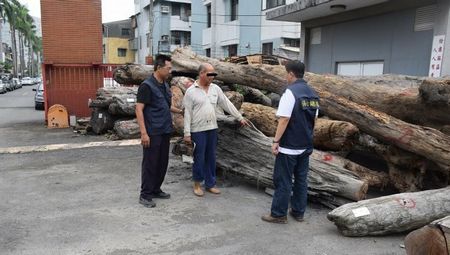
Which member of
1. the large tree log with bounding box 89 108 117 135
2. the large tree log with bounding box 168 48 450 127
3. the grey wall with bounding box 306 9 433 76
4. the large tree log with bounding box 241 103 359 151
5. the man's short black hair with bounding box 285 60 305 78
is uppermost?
the grey wall with bounding box 306 9 433 76

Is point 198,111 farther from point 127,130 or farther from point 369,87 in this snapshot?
point 127,130

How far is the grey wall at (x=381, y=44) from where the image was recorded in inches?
370

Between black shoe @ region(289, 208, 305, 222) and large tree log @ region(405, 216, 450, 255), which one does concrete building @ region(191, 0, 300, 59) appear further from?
large tree log @ region(405, 216, 450, 255)

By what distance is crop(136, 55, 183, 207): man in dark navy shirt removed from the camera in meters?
5.06

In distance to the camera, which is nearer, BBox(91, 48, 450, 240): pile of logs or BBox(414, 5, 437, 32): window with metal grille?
BBox(91, 48, 450, 240): pile of logs

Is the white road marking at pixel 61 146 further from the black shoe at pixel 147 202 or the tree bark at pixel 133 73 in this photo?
the black shoe at pixel 147 202

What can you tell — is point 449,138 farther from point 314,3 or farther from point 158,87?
point 314,3

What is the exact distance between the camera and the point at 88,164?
7.55 m

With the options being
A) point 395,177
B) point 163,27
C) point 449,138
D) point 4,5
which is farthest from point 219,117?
point 4,5

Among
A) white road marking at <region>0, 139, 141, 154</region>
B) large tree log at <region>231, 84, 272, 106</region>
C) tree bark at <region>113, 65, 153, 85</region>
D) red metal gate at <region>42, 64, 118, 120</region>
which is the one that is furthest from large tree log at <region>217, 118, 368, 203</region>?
red metal gate at <region>42, 64, 118, 120</region>

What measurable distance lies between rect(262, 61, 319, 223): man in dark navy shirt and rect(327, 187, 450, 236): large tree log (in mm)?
579

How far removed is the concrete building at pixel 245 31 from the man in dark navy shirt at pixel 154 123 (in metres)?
17.4

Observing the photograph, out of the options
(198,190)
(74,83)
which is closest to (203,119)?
(198,190)

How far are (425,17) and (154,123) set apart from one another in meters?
7.02
